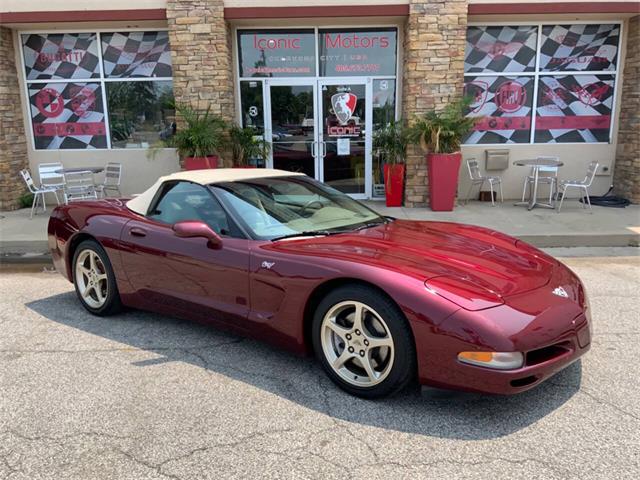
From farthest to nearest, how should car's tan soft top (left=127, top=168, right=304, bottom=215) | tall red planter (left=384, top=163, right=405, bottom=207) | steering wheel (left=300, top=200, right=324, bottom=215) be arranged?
1. tall red planter (left=384, top=163, right=405, bottom=207)
2. car's tan soft top (left=127, top=168, right=304, bottom=215)
3. steering wheel (left=300, top=200, right=324, bottom=215)

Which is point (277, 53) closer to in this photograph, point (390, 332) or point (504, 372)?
point (390, 332)

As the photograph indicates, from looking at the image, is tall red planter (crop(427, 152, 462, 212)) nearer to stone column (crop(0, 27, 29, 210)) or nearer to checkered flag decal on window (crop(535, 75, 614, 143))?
checkered flag decal on window (crop(535, 75, 614, 143))

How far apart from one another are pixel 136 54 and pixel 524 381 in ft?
33.6

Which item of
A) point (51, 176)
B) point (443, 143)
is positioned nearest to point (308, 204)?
point (443, 143)

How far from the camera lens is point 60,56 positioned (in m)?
10.8

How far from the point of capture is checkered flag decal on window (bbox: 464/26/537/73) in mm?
10547

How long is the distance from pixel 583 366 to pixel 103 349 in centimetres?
347

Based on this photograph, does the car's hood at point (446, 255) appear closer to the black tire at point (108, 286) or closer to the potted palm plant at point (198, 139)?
the black tire at point (108, 286)

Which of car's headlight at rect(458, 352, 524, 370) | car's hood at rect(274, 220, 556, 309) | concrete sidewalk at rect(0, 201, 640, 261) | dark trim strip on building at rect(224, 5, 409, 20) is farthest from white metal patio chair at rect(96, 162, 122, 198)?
car's headlight at rect(458, 352, 524, 370)

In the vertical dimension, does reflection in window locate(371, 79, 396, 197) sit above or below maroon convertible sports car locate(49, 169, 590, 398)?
above

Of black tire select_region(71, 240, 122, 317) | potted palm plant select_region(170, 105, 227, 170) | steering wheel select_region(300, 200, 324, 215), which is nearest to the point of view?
steering wheel select_region(300, 200, 324, 215)

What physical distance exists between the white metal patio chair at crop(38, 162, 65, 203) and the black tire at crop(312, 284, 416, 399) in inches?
324

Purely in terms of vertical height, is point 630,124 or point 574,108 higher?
point 574,108

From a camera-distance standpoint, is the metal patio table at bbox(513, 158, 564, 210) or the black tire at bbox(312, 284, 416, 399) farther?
the metal patio table at bbox(513, 158, 564, 210)
